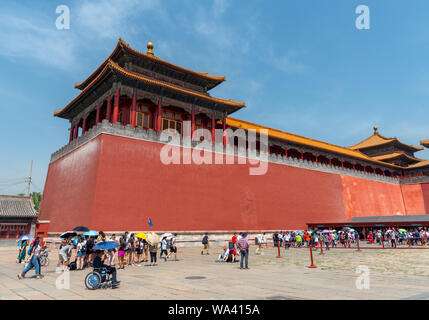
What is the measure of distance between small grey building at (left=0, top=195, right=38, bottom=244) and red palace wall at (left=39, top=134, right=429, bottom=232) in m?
1.13

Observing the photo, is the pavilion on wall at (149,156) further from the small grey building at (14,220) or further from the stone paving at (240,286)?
the stone paving at (240,286)

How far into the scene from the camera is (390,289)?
273 inches

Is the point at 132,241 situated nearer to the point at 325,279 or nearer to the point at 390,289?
the point at 325,279

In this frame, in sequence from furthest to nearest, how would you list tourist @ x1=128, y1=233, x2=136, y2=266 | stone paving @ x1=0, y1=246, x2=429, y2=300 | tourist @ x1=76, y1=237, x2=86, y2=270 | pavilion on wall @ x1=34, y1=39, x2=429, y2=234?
pavilion on wall @ x1=34, y1=39, x2=429, y2=234
tourist @ x1=128, y1=233, x2=136, y2=266
tourist @ x1=76, y1=237, x2=86, y2=270
stone paving @ x1=0, y1=246, x2=429, y2=300

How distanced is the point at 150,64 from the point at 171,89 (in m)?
2.90

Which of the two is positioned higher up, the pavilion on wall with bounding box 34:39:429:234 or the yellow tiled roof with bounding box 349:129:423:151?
the yellow tiled roof with bounding box 349:129:423:151

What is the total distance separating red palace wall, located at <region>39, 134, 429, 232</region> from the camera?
1812cm

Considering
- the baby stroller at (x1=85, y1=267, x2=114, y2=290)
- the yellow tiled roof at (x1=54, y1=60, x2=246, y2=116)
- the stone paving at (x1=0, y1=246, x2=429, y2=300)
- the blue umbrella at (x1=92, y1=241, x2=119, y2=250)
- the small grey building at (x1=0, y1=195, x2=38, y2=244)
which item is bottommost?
the stone paving at (x1=0, y1=246, x2=429, y2=300)

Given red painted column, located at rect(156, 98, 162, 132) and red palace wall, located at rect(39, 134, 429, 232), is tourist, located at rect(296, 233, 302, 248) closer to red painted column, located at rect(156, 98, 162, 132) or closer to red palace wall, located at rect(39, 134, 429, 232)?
red palace wall, located at rect(39, 134, 429, 232)

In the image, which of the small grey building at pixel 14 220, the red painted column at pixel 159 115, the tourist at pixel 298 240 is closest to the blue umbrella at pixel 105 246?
the red painted column at pixel 159 115

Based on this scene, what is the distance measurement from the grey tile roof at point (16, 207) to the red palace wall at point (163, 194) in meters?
1.09

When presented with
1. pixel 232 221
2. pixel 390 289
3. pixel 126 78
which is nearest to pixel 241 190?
pixel 232 221

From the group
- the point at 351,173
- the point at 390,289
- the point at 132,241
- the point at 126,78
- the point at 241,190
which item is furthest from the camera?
the point at 351,173

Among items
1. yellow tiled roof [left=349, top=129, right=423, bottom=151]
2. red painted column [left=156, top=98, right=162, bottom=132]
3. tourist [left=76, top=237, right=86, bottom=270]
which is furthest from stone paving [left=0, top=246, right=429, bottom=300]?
yellow tiled roof [left=349, top=129, right=423, bottom=151]
